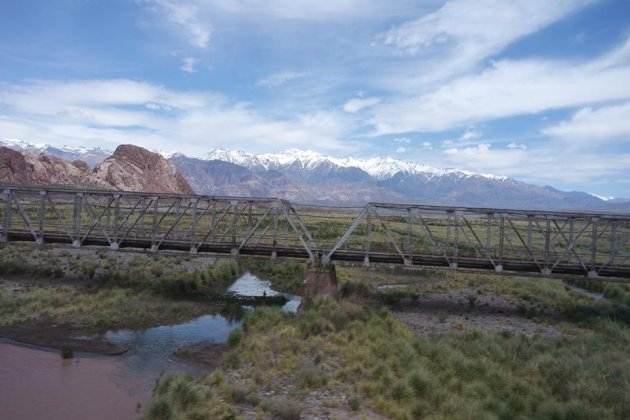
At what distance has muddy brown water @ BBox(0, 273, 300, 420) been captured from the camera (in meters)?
14.6

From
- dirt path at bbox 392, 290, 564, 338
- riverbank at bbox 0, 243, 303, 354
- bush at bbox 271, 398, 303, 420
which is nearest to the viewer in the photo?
bush at bbox 271, 398, 303, 420

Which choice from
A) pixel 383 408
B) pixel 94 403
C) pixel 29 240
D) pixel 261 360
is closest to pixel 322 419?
pixel 383 408

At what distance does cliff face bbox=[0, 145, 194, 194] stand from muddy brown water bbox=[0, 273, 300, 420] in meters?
128

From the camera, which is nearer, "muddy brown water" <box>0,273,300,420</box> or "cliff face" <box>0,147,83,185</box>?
"muddy brown water" <box>0,273,300,420</box>

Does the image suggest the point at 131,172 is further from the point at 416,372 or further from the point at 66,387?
the point at 416,372

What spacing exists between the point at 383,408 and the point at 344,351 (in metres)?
4.80

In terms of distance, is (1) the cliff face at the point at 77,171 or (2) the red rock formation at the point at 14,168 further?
(1) the cliff face at the point at 77,171

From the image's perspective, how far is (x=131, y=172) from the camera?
559 feet

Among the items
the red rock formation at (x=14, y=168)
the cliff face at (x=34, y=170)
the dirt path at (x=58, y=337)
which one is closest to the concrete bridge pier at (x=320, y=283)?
the dirt path at (x=58, y=337)

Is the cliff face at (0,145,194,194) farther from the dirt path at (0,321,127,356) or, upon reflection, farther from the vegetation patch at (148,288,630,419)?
the vegetation patch at (148,288,630,419)

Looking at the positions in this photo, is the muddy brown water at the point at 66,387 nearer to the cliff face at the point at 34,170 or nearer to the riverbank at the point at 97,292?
the riverbank at the point at 97,292

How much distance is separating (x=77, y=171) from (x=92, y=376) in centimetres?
16121

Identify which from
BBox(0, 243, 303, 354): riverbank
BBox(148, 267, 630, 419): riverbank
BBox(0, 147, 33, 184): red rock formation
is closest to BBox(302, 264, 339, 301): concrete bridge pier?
BBox(148, 267, 630, 419): riverbank

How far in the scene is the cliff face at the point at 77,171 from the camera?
139 meters
